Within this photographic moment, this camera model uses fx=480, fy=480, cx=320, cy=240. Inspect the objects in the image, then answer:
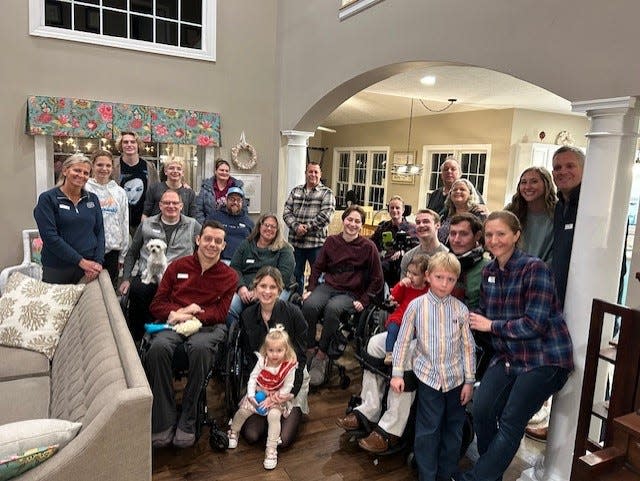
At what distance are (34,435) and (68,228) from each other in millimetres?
1862

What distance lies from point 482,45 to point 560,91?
657 mm

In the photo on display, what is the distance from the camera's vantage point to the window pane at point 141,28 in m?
4.85

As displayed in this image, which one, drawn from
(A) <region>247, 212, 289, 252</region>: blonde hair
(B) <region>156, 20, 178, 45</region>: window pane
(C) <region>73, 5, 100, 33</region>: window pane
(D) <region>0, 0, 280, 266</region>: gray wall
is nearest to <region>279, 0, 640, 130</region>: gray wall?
(D) <region>0, 0, 280, 266</region>: gray wall

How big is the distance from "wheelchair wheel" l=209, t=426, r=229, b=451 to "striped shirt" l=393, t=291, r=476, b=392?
39.4 inches

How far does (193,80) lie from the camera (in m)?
5.06

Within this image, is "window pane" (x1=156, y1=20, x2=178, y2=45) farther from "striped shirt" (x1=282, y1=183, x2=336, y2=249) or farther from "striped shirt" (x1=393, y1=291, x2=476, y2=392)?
"striped shirt" (x1=393, y1=291, x2=476, y2=392)

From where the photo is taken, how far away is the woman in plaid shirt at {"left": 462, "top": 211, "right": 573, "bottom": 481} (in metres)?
2.02

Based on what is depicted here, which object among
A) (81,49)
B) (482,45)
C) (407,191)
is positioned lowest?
(407,191)

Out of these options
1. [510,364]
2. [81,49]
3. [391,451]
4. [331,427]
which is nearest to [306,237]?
[331,427]

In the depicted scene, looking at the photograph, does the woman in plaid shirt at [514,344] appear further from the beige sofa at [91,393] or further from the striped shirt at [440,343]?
the beige sofa at [91,393]

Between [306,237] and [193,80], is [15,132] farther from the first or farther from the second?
[306,237]

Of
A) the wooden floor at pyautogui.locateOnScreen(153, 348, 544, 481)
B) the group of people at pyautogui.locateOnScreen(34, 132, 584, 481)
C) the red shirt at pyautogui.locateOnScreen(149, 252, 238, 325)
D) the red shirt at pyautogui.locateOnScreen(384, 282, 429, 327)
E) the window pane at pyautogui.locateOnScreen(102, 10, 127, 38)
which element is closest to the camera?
the group of people at pyautogui.locateOnScreen(34, 132, 584, 481)

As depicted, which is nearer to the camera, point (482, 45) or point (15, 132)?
point (482, 45)

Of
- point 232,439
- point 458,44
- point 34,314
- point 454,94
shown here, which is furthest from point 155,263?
point 454,94
